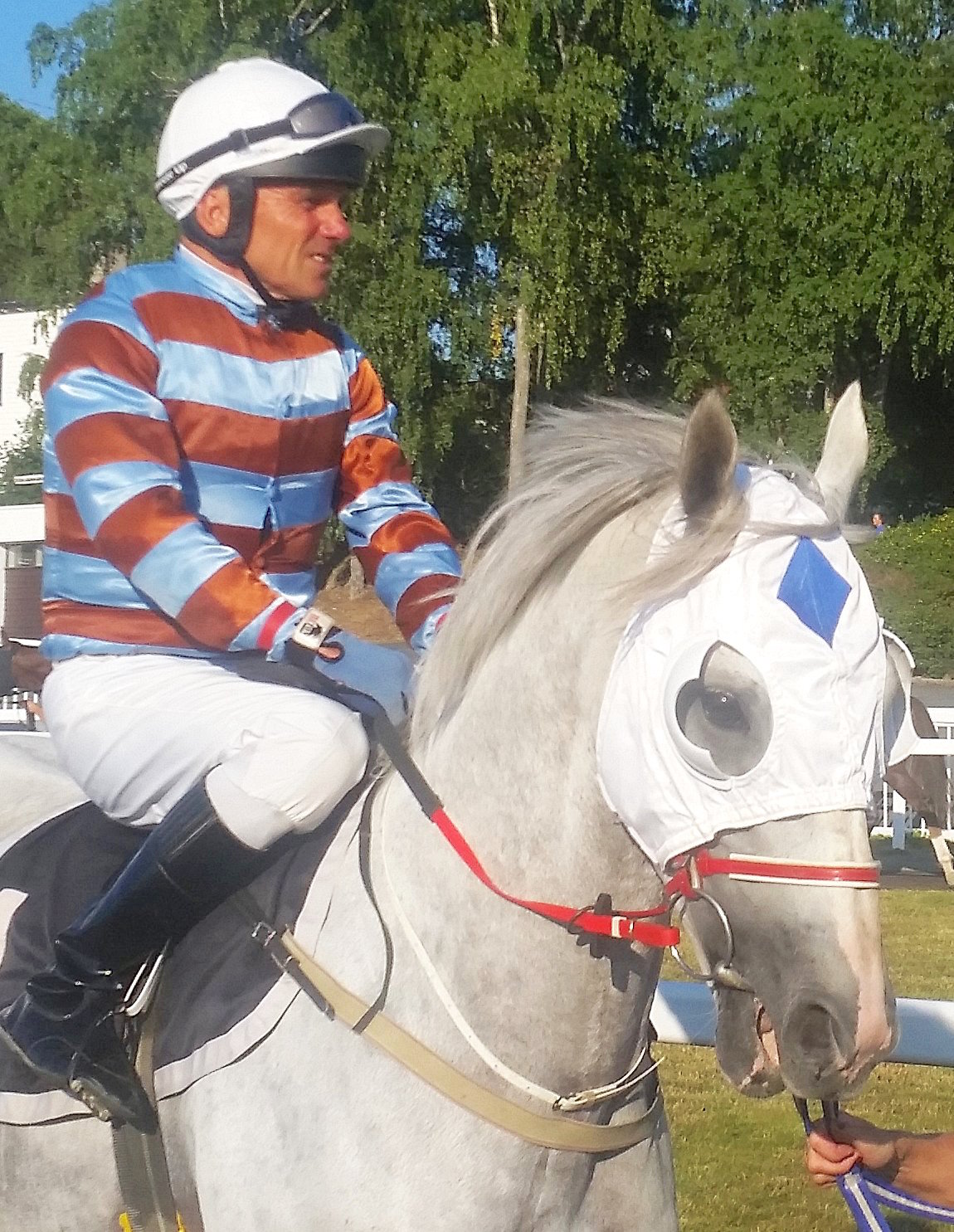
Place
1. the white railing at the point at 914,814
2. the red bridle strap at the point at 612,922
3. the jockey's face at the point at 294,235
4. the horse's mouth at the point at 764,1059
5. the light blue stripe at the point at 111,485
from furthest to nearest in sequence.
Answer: the white railing at the point at 914,814 < the jockey's face at the point at 294,235 < the light blue stripe at the point at 111,485 < the red bridle strap at the point at 612,922 < the horse's mouth at the point at 764,1059

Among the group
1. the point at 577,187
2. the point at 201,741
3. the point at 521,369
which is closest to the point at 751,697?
the point at 201,741

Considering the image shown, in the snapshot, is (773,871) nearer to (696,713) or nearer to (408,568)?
(696,713)

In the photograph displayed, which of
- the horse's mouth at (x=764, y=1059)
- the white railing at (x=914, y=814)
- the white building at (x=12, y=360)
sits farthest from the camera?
the white building at (x=12, y=360)

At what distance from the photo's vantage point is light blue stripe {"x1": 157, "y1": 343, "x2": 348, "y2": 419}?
249 cm

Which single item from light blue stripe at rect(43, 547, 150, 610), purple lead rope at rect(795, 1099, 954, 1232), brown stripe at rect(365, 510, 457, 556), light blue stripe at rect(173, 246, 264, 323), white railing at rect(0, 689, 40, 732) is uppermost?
light blue stripe at rect(173, 246, 264, 323)

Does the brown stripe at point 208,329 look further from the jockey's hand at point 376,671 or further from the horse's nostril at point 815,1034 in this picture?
the horse's nostril at point 815,1034

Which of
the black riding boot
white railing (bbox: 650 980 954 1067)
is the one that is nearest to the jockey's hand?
the black riding boot

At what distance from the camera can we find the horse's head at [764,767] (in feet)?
6.14

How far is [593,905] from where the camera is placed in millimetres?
2141

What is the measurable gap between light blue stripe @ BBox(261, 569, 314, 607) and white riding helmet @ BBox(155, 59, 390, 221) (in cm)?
66

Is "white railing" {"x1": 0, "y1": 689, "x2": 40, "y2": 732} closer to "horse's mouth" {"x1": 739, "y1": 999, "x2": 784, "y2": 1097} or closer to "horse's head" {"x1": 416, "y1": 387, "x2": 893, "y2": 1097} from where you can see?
"horse's head" {"x1": 416, "y1": 387, "x2": 893, "y2": 1097}

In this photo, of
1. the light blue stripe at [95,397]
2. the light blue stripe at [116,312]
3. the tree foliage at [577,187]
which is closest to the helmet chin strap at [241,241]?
the light blue stripe at [116,312]

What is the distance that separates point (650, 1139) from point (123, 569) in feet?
3.98

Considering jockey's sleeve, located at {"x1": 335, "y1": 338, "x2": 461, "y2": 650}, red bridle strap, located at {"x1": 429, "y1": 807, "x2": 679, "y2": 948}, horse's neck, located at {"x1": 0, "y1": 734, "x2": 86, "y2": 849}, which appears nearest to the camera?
red bridle strap, located at {"x1": 429, "y1": 807, "x2": 679, "y2": 948}
